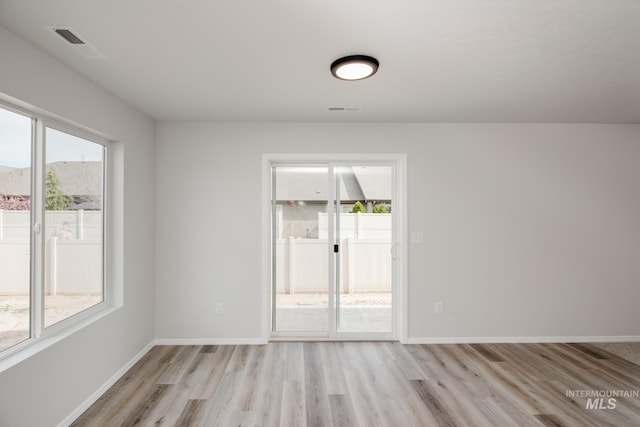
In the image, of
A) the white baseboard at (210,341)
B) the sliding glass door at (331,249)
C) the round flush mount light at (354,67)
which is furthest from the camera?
the sliding glass door at (331,249)

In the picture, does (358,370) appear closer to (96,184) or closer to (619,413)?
(619,413)

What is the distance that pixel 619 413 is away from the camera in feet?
7.93

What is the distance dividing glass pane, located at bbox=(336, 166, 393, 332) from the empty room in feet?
0.09

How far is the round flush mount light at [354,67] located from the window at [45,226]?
2.02 metres

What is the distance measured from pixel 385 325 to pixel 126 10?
12.1ft

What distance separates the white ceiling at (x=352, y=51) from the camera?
5.45 ft

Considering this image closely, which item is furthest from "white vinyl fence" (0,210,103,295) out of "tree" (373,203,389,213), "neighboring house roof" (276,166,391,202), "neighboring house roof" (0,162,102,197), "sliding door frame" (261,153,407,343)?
"tree" (373,203,389,213)

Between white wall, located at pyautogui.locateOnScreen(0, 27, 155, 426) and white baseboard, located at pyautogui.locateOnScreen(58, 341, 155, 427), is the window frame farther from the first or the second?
white baseboard, located at pyautogui.locateOnScreen(58, 341, 155, 427)

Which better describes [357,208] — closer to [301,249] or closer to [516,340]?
[301,249]

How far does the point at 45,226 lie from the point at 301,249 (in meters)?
2.37

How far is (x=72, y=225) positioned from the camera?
8.32ft

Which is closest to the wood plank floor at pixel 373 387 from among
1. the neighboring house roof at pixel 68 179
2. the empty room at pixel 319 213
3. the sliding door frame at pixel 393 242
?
the empty room at pixel 319 213

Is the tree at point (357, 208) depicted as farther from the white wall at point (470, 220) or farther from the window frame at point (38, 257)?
the window frame at point (38, 257)

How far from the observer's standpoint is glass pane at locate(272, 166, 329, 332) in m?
3.88
